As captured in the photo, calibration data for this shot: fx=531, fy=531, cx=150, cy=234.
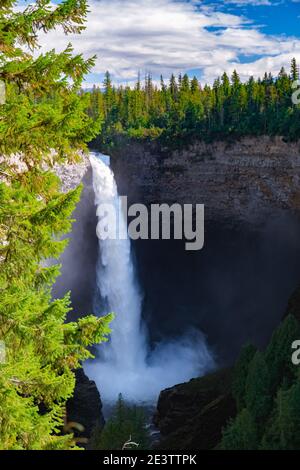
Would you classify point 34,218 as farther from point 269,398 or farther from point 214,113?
point 214,113

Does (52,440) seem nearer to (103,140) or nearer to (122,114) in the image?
(103,140)

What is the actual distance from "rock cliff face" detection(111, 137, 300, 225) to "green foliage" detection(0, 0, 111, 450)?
38765 millimetres

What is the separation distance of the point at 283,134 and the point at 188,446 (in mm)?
30057

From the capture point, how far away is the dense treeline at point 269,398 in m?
16.2

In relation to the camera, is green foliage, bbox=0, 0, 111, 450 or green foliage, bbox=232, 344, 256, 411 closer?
green foliage, bbox=0, 0, 111, 450

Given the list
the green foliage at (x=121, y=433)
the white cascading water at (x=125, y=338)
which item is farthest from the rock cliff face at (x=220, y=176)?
the green foliage at (x=121, y=433)

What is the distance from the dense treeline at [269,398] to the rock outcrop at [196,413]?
1.23 meters

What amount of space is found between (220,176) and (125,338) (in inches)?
687

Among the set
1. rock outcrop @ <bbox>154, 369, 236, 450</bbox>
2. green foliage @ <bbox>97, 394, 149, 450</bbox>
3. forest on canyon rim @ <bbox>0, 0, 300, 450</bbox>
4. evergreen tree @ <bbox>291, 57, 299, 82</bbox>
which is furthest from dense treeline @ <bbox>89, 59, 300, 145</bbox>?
forest on canyon rim @ <bbox>0, 0, 300, 450</bbox>

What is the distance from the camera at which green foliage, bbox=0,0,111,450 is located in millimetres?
8094

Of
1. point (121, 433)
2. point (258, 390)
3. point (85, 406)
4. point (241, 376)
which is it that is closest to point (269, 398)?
point (258, 390)

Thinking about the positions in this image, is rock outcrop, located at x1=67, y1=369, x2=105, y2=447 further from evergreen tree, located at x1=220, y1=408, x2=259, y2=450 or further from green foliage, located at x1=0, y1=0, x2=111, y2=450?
green foliage, located at x1=0, y1=0, x2=111, y2=450
